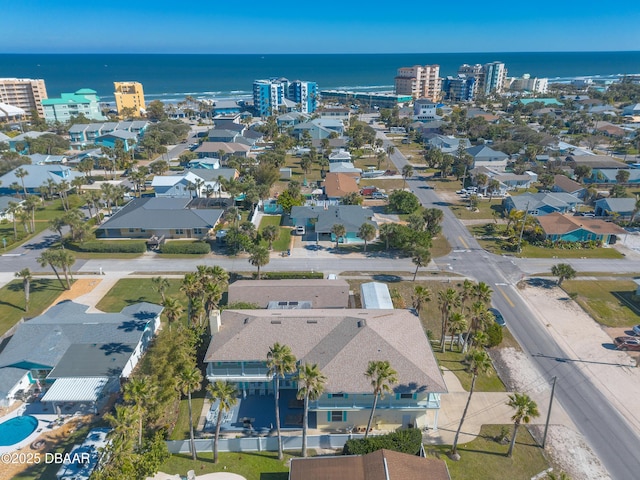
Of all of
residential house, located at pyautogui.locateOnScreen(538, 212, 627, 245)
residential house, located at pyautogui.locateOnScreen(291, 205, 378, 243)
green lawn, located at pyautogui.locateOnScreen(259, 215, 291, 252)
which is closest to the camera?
green lawn, located at pyautogui.locateOnScreen(259, 215, 291, 252)

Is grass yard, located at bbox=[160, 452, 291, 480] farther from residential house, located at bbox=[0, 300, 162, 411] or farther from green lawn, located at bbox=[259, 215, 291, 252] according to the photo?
green lawn, located at bbox=[259, 215, 291, 252]

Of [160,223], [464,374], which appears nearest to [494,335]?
[464,374]

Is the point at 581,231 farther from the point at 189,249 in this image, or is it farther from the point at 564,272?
the point at 189,249

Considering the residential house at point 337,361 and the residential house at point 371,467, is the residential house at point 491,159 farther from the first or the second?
the residential house at point 371,467

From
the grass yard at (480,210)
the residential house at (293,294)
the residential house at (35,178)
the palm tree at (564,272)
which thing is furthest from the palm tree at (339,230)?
the residential house at (35,178)

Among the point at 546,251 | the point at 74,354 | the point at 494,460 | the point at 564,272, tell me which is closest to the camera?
the point at 494,460

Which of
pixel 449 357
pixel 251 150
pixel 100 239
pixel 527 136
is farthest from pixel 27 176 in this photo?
pixel 527 136

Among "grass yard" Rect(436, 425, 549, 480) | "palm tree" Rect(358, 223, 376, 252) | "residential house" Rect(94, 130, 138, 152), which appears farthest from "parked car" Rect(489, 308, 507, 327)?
"residential house" Rect(94, 130, 138, 152)
